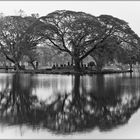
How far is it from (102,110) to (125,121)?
1.37m

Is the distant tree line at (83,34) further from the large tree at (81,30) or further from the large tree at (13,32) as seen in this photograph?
the large tree at (13,32)

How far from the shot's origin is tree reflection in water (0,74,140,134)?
21.7 ft

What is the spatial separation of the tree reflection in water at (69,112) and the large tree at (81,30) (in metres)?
26.2

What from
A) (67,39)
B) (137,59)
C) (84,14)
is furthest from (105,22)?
(137,59)

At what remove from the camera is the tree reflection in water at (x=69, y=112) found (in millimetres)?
6625

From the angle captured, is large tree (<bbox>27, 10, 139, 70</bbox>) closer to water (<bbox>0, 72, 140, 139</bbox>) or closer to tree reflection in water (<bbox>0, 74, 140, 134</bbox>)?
tree reflection in water (<bbox>0, 74, 140, 134</bbox>)

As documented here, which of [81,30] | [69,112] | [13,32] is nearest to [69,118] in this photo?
[69,112]

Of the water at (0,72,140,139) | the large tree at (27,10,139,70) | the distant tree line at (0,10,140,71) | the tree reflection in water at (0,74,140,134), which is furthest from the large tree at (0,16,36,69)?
the water at (0,72,140,139)

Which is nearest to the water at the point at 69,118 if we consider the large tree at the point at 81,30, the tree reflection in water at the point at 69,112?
the tree reflection in water at the point at 69,112

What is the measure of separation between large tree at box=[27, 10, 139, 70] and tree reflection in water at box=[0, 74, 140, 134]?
26.2m

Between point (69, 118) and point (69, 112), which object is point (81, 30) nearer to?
point (69, 112)

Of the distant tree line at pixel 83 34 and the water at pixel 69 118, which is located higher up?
the distant tree line at pixel 83 34

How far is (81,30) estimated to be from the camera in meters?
36.1

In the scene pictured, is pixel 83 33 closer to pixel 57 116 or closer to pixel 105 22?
pixel 105 22
